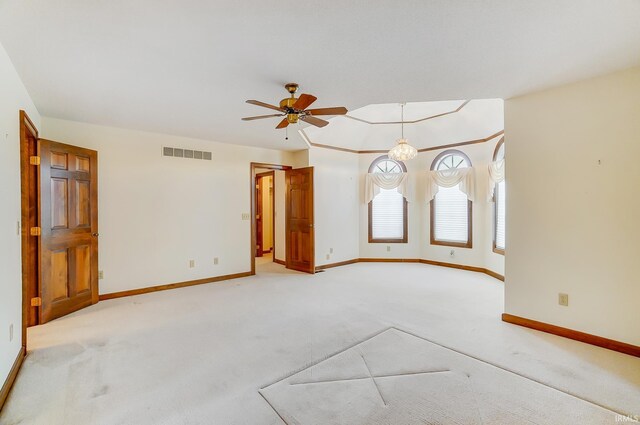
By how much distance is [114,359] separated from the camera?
2.62 meters

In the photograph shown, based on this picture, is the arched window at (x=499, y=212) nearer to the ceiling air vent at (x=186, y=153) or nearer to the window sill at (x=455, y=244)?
the window sill at (x=455, y=244)

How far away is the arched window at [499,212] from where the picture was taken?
536cm

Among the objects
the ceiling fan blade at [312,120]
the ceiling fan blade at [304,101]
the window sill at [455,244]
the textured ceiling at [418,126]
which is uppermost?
the textured ceiling at [418,126]

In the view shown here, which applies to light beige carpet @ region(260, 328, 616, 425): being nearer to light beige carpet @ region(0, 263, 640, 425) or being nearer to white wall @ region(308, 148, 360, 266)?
light beige carpet @ region(0, 263, 640, 425)

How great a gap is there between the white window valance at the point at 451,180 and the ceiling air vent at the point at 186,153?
14.9 ft

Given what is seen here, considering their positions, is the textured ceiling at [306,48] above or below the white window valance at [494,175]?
above

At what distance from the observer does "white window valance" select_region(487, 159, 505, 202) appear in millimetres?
5148

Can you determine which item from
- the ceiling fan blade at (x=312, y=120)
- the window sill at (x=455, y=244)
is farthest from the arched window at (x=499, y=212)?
the ceiling fan blade at (x=312, y=120)

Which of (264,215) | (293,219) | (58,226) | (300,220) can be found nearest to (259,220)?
(264,215)

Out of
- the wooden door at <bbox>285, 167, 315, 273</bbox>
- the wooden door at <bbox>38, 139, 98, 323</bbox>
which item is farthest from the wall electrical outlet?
the wooden door at <bbox>38, 139, 98, 323</bbox>

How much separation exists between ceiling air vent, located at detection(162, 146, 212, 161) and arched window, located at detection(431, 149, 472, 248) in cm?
467

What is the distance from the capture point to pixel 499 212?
5.48 meters

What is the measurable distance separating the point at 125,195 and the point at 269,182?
431 centimetres

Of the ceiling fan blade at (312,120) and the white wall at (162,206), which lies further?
the white wall at (162,206)
